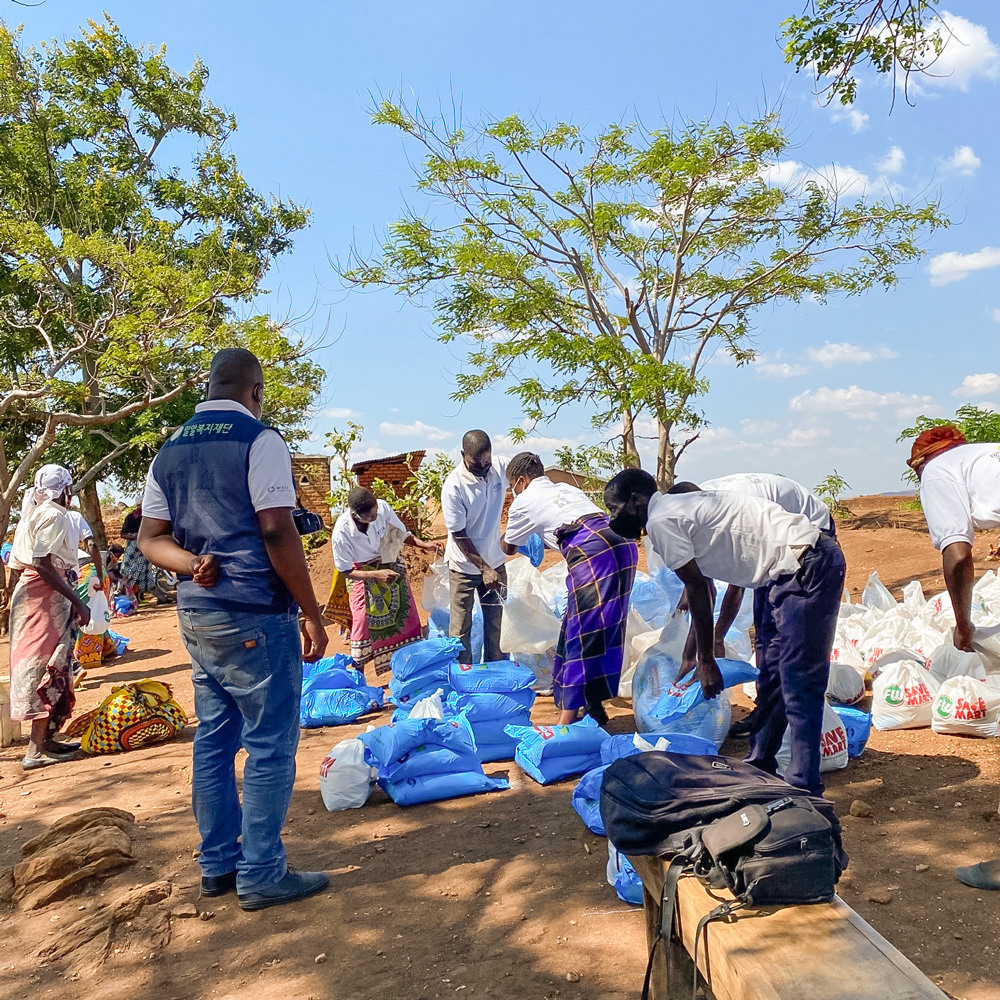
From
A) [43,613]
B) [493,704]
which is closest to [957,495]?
[493,704]

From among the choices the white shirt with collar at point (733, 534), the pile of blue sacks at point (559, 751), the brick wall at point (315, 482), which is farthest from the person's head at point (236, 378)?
the brick wall at point (315, 482)

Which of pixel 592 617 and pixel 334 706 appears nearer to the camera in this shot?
pixel 592 617

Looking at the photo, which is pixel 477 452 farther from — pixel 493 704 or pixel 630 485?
pixel 630 485

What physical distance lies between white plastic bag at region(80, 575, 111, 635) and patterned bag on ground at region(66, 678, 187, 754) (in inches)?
92.2

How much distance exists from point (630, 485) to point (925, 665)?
225 centimetres

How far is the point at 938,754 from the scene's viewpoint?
151 inches

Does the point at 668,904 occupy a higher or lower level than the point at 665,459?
lower

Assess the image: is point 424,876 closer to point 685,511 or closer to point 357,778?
point 357,778

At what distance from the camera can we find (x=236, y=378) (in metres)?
2.94

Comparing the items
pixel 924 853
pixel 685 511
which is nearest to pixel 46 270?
pixel 685 511

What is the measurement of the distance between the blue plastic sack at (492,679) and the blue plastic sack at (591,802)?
1277mm

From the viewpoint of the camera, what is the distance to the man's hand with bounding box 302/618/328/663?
295 cm

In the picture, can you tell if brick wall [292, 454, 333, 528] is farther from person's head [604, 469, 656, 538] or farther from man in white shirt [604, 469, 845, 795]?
man in white shirt [604, 469, 845, 795]

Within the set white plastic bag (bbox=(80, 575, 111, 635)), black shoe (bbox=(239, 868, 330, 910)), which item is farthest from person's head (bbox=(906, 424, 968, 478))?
white plastic bag (bbox=(80, 575, 111, 635))
